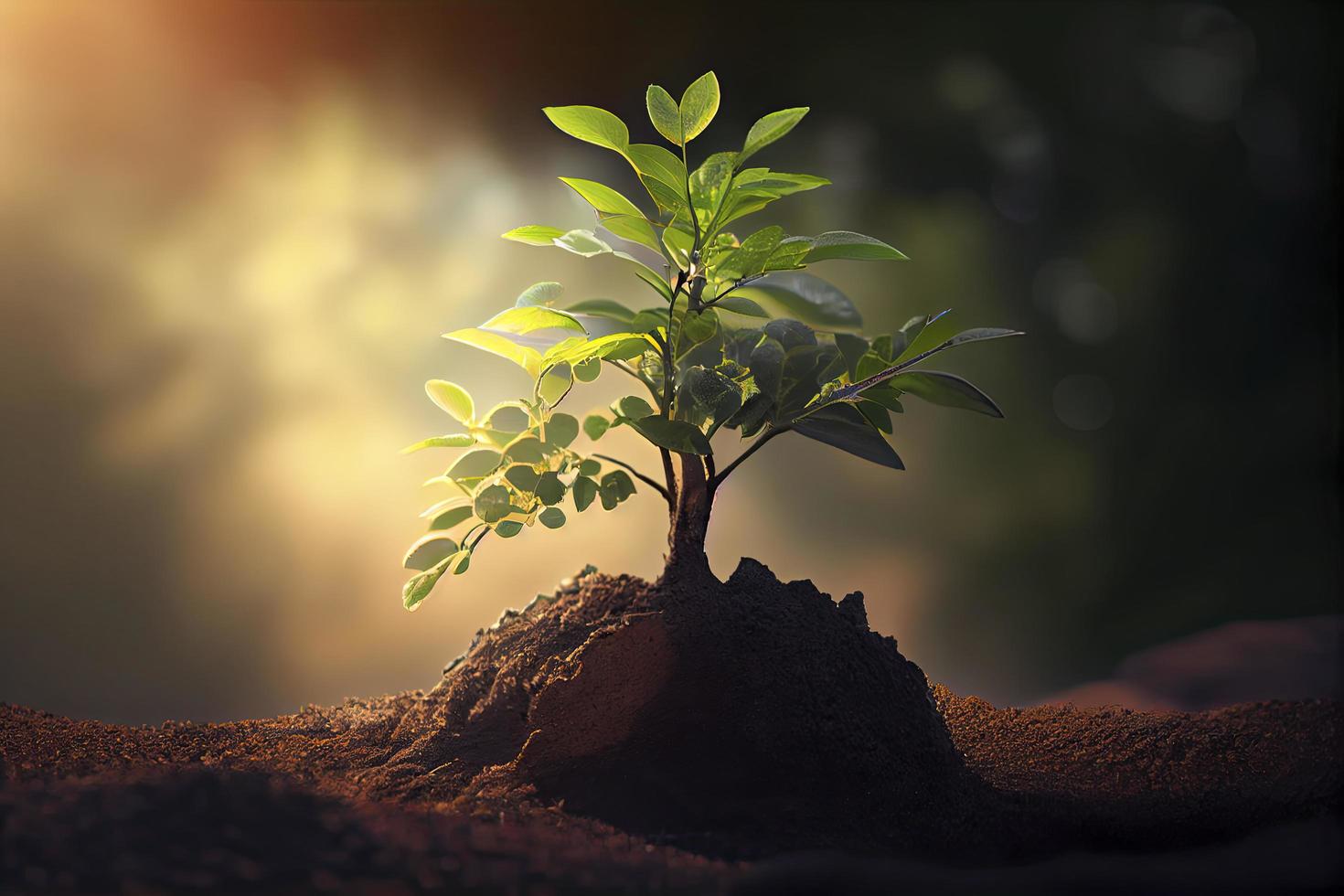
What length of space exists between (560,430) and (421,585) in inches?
10.5

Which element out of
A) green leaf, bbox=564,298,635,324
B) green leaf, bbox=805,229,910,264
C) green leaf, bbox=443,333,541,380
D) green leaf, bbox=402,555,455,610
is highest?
green leaf, bbox=805,229,910,264

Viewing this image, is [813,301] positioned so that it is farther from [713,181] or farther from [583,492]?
[583,492]

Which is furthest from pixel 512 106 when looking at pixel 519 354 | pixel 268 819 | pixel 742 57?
pixel 268 819

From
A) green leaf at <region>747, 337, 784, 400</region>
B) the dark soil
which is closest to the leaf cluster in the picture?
green leaf at <region>747, 337, 784, 400</region>

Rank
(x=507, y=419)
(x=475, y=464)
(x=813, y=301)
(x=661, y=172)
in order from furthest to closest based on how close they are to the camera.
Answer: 1. (x=507, y=419)
2. (x=475, y=464)
3. (x=661, y=172)
4. (x=813, y=301)

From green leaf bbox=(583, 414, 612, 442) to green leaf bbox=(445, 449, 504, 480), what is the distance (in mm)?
116

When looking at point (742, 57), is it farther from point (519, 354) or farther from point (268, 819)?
A: point (268, 819)

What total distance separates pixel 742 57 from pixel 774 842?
143cm

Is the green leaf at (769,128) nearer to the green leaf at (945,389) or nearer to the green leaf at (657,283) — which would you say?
the green leaf at (657,283)

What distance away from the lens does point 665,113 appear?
104cm

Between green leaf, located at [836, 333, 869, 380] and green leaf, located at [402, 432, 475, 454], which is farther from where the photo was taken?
green leaf, located at [402, 432, 475, 454]

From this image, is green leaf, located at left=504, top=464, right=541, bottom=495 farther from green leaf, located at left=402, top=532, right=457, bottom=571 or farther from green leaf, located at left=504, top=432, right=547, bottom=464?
green leaf, located at left=402, top=532, right=457, bottom=571

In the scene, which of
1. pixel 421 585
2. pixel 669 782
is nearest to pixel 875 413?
pixel 669 782

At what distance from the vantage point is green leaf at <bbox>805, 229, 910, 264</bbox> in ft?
3.45
